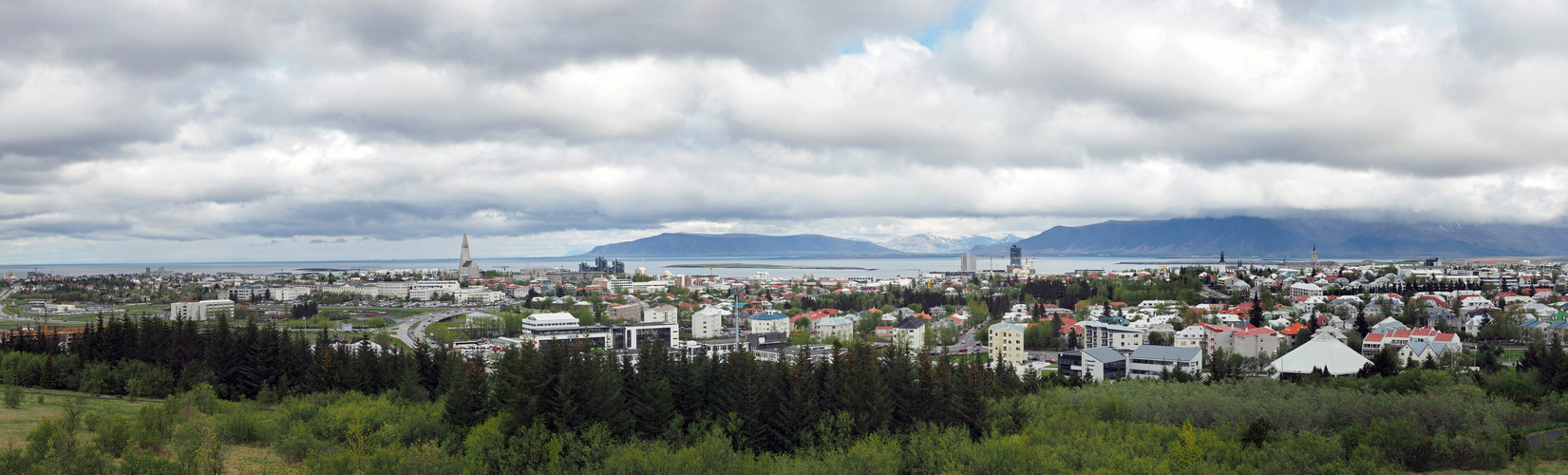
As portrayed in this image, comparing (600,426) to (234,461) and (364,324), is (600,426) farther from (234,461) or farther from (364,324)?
(364,324)

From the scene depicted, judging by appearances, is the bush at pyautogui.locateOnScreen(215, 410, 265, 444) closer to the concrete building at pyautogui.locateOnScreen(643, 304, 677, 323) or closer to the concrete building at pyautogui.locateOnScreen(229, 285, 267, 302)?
the concrete building at pyautogui.locateOnScreen(643, 304, 677, 323)

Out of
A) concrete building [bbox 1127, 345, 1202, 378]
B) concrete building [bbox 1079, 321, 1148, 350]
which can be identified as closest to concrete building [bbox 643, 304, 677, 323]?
concrete building [bbox 1079, 321, 1148, 350]

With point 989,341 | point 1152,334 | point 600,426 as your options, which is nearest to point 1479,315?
point 1152,334

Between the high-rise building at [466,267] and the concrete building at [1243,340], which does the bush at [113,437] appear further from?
the high-rise building at [466,267]

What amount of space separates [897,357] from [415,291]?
296ft

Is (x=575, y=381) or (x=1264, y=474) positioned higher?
(x=575, y=381)

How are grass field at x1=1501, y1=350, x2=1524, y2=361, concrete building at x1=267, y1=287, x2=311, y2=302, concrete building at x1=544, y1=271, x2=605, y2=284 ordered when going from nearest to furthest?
1. grass field at x1=1501, y1=350, x2=1524, y2=361
2. concrete building at x1=267, y1=287, x2=311, y2=302
3. concrete building at x1=544, y1=271, x2=605, y2=284

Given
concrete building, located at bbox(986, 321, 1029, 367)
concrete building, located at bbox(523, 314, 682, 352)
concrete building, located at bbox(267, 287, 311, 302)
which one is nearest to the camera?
concrete building, located at bbox(986, 321, 1029, 367)

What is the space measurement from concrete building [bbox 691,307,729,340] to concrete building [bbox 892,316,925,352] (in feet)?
46.7

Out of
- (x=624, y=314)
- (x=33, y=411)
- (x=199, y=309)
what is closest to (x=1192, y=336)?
(x=624, y=314)

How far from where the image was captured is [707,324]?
63938 millimetres

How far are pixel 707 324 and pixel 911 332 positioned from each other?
1668 cm

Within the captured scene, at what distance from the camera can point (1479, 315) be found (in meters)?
50.9

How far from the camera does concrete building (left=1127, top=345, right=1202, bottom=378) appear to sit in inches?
1533
